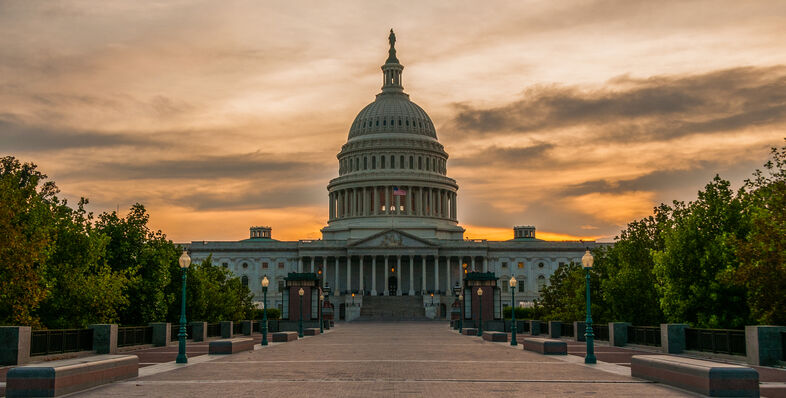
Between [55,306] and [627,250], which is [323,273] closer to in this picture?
[627,250]

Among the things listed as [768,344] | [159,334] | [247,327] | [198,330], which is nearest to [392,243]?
[247,327]

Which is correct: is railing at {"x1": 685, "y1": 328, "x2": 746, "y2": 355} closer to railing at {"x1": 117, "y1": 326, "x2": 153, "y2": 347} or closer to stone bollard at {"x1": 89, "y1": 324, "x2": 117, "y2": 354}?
stone bollard at {"x1": 89, "y1": 324, "x2": 117, "y2": 354}

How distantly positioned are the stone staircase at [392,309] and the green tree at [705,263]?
253 ft

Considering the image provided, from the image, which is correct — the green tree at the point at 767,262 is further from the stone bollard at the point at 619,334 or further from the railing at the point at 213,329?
the railing at the point at 213,329

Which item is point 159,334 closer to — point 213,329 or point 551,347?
point 213,329

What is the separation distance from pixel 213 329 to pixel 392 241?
98009 millimetres

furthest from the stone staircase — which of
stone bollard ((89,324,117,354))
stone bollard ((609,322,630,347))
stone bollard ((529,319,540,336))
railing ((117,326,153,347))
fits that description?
stone bollard ((89,324,117,354))

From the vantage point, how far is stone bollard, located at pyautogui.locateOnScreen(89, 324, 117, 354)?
35.1 meters

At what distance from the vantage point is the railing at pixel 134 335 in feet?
124

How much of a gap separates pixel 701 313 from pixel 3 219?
30422 millimetres

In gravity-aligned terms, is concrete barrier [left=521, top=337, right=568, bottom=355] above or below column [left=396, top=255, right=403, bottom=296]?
below

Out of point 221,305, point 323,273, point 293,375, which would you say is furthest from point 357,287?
point 293,375

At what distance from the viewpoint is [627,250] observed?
52.2 metres

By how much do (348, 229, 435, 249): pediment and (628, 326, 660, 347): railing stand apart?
10786 centimetres
